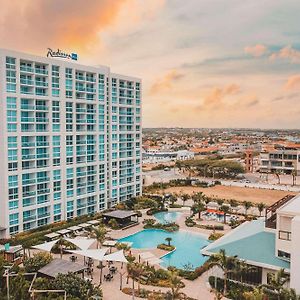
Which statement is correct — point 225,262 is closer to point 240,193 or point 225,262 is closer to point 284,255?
point 284,255

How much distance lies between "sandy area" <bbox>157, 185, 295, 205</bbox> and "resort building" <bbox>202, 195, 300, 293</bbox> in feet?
91.4

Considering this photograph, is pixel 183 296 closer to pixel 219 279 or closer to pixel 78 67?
pixel 219 279

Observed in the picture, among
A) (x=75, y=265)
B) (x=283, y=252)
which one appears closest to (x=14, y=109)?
(x=75, y=265)

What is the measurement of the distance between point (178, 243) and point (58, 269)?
14333 mm

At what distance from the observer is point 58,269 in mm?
26094

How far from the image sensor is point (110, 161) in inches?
2002

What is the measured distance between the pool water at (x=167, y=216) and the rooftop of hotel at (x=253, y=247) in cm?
1547

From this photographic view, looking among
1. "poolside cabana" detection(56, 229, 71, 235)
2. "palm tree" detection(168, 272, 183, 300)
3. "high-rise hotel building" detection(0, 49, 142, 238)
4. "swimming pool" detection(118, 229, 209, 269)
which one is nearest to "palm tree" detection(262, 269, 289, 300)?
"palm tree" detection(168, 272, 183, 300)

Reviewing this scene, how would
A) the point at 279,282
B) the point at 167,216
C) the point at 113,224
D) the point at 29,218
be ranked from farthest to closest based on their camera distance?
the point at 167,216 → the point at 113,224 → the point at 29,218 → the point at 279,282

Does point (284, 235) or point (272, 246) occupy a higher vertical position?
point (284, 235)

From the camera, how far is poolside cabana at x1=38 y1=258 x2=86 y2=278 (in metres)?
25.6

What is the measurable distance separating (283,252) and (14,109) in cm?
2779

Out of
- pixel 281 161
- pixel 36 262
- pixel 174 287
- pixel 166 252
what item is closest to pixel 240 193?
pixel 281 161

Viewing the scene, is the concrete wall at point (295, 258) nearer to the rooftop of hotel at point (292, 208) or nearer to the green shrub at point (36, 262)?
the rooftop of hotel at point (292, 208)
